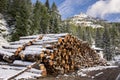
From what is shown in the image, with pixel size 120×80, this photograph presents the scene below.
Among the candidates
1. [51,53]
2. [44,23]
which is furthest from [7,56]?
[44,23]

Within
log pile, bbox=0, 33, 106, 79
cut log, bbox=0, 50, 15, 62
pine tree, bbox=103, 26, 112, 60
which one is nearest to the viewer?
log pile, bbox=0, 33, 106, 79

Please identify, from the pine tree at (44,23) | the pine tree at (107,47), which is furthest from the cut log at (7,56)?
the pine tree at (107,47)

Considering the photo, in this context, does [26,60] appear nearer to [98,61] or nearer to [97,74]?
[97,74]

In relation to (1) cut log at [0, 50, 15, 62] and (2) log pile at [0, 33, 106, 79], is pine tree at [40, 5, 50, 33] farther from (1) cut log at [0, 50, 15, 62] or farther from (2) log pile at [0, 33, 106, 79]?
(1) cut log at [0, 50, 15, 62]

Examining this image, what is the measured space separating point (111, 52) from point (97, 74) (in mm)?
65471

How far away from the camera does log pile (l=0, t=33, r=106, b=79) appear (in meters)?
21.2

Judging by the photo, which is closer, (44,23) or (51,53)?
(51,53)

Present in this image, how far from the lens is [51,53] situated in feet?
69.9

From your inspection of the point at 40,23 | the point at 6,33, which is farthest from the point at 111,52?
the point at 6,33

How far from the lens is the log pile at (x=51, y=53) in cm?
2119

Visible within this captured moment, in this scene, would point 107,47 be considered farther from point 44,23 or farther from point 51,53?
point 51,53

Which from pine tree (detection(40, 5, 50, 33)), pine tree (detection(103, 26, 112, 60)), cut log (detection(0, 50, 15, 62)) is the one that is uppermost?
pine tree (detection(40, 5, 50, 33))

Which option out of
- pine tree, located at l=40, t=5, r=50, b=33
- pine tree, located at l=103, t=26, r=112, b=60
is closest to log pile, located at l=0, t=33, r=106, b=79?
pine tree, located at l=40, t=5, r=50, b=33

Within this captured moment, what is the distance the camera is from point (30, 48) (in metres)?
22.2
